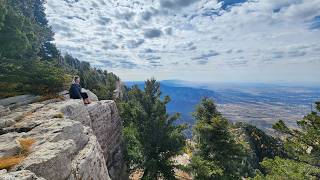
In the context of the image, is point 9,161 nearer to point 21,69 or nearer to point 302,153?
point 302,153

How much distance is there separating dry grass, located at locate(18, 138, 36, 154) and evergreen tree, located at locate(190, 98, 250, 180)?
17303 mm

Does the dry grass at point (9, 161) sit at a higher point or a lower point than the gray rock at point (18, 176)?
lower

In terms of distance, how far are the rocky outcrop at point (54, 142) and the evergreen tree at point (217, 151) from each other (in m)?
10.5

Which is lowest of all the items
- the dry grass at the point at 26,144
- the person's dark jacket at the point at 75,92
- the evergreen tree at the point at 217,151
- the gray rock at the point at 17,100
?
the evergreen tree at the point at 217,151

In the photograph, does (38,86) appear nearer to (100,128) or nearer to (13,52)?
(100,128)

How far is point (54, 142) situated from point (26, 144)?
3.49ft

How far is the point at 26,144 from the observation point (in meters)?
11.8

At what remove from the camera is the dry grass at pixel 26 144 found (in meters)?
11.4

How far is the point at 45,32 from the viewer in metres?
63.0

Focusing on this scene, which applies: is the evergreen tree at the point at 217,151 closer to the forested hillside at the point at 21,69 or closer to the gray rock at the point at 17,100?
the forested hillside at the point at 21,69

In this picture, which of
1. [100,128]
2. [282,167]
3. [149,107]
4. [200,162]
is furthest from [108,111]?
[282,167]

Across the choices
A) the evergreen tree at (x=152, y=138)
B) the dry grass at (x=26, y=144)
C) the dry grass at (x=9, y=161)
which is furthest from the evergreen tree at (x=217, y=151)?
the dry grass at (x=9, y=161)

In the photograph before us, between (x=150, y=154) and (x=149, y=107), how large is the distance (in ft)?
15.3

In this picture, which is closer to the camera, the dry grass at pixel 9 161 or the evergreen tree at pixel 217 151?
the dry grass at pixel 9 161
